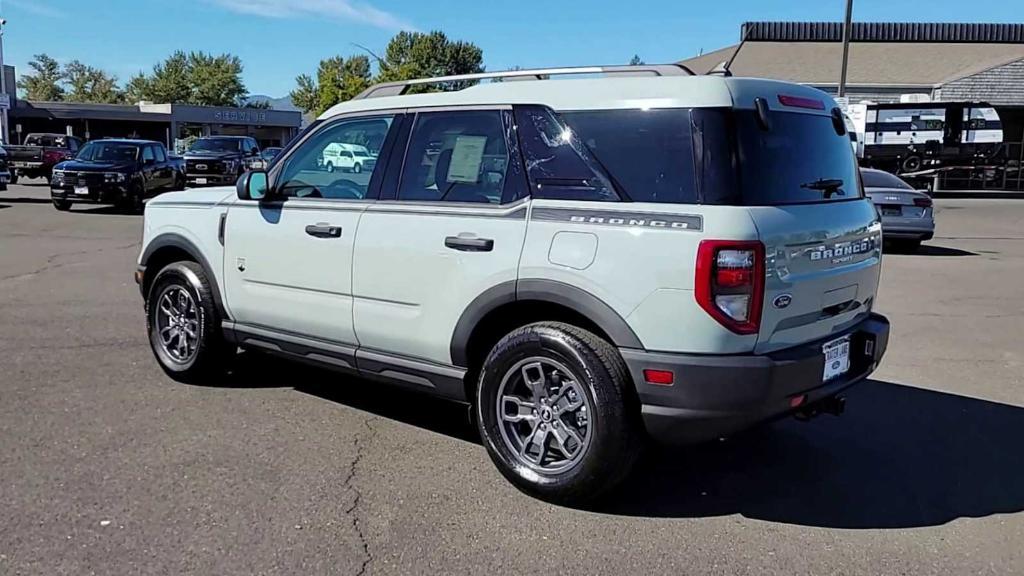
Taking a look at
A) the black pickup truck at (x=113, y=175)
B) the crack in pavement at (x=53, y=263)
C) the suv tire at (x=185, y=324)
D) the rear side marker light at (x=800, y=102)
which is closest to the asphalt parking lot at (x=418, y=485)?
the suv tire at (x=185, y=324)

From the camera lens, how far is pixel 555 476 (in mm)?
4102

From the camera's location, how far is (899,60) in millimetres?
36031

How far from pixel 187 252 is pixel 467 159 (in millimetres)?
2374

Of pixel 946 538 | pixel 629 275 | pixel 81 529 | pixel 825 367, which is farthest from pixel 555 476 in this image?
pixel 81 529

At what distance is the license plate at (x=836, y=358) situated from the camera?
4055mm

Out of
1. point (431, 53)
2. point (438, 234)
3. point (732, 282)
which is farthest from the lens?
point (431, 53)

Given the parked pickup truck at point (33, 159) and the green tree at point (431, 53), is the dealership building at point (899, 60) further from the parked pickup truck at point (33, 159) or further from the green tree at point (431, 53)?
the green tree at point (431, 53)

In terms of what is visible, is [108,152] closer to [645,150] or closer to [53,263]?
[53,263]

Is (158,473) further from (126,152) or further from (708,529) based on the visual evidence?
(126,152)

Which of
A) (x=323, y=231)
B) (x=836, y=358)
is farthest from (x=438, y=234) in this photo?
(x=836, y=358)

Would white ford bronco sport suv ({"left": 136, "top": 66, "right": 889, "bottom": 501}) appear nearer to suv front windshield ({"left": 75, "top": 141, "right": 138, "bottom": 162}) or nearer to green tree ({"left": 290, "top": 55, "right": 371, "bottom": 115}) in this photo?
suv front windshield ({"left": 75, "top": 141, "right": 138, "bottom": 162})

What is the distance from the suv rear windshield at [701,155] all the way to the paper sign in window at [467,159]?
12.4 inches

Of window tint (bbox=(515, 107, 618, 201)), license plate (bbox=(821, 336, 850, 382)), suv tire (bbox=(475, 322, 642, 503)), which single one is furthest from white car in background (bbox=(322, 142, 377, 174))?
license plate (bbox=(821, 336, 850, 382))

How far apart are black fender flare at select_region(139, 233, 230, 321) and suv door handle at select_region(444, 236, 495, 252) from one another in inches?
80.0
